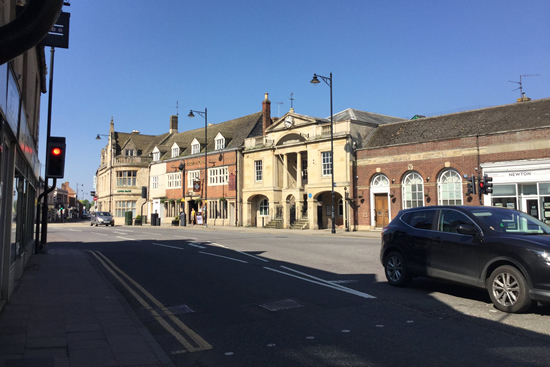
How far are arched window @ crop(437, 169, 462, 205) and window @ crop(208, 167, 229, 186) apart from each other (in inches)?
892

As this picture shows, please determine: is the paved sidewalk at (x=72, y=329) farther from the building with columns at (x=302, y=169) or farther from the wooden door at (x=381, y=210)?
the building with columns at (x=302, y=169)

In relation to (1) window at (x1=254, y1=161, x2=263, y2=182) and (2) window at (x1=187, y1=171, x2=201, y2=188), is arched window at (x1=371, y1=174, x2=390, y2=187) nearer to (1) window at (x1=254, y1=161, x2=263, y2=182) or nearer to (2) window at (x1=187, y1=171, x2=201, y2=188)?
(1) window at (x1=254, y1=161, x2=263, y2=182)

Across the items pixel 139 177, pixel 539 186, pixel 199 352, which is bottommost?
pixel 199 352

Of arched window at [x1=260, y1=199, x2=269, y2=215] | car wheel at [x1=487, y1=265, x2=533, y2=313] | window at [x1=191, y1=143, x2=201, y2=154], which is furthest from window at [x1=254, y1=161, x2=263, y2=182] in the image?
car wheel at [x1=487, y1=265, x2=533, y2=313]

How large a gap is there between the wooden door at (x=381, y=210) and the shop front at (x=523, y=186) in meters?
6.91

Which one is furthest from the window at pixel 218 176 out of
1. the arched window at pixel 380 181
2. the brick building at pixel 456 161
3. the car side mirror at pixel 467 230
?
the car side mirror at pixel 467 230

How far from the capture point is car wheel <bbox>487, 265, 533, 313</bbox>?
651 cm

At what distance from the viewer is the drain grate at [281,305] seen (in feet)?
24.4

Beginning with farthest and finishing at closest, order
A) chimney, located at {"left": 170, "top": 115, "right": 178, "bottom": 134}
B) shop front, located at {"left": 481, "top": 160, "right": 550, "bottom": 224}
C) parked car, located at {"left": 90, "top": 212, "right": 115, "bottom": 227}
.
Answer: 1. chimney, located at {"left": 170, "top": 115, "right": 178, "bottom": 134}
2. parked car, located at {"left": 90, "top": 212, "right": 115, "bottom": 227}
3. shop front, located at {"left": 481, "top": 160, "right": 550, "bottom": 224}

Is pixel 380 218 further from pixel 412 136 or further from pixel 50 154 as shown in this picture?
pixel 50 154

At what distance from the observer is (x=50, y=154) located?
13594mm

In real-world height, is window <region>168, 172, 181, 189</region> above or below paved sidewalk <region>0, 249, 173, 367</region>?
above

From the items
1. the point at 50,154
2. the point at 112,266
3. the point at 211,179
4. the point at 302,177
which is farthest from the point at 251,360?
the point at 211,179

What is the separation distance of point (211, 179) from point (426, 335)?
4200cm
